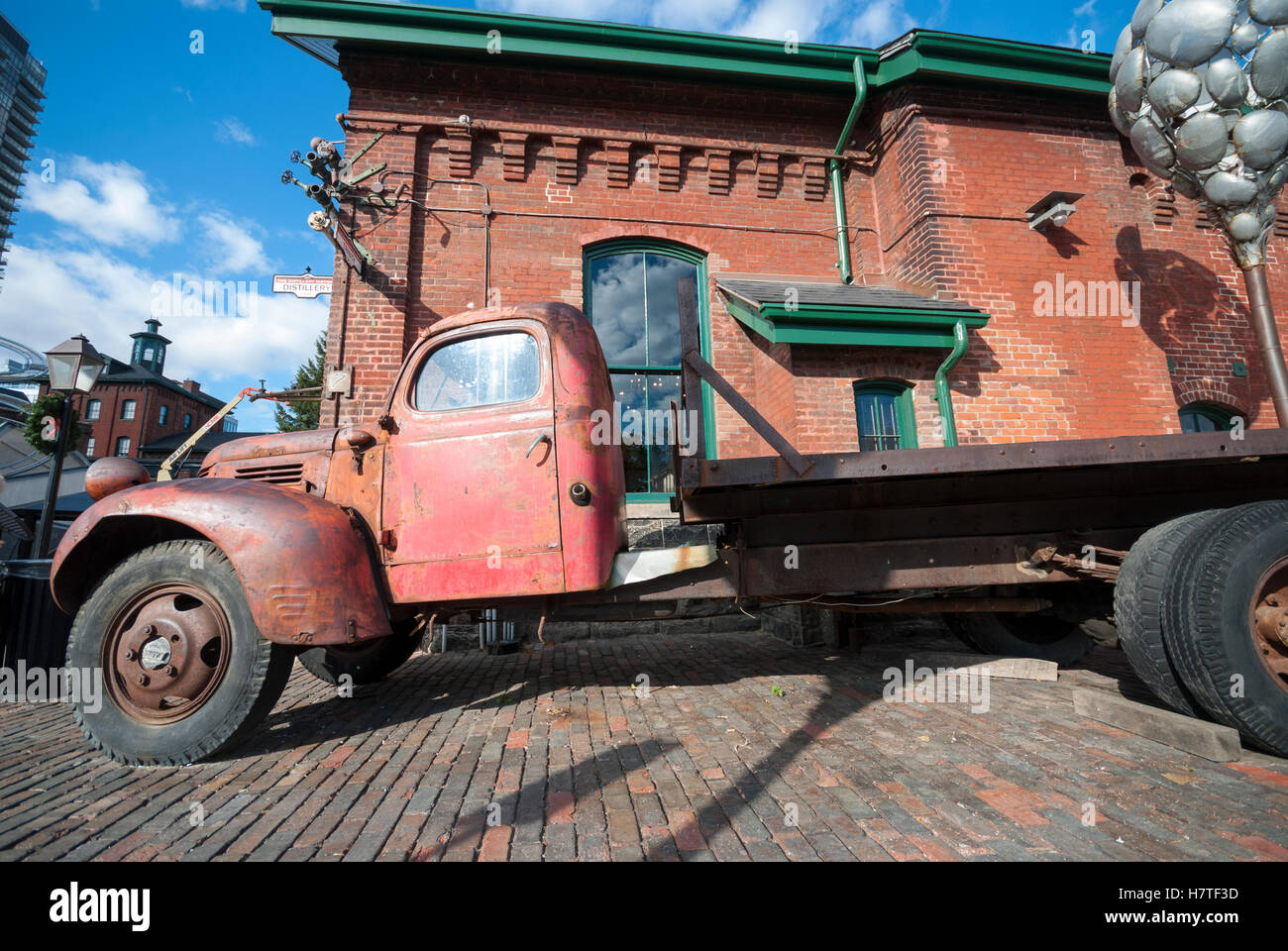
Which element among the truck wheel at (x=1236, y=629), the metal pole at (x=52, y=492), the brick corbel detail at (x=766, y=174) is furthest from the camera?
the brick corbel detail at (x=766, y=174)

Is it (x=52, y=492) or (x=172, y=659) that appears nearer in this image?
(x=172, y=659)

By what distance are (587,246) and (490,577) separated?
5155 millimetres

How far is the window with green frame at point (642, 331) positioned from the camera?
259 inches

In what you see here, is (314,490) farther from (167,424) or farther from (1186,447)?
(167,424)

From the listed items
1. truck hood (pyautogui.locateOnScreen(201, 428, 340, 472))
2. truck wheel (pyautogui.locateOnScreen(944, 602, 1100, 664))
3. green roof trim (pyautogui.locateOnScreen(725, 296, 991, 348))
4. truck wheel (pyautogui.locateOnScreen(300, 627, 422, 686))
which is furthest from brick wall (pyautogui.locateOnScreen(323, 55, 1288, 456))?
truck wheel (pyautogui.locateOnScreen(300, 627, 422, 686))

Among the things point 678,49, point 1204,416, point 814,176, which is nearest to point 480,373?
point 678,49

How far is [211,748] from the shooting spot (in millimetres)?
2596

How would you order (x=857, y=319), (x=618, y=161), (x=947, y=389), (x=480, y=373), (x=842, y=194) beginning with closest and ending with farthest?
(x=480, y=373) → (x=857, y=319) → (x=947, y=389) → (x=618, y=161) → (x=842, y=194)

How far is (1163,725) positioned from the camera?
2467 mm

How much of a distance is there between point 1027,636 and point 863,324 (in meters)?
3.27

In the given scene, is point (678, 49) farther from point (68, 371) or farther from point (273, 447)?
point (68, 371)

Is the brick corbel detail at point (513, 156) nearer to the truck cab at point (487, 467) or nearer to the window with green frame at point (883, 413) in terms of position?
the truck cab at point (487, 467)

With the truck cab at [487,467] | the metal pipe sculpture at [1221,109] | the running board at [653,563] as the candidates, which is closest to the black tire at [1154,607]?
the running board at [653,563]

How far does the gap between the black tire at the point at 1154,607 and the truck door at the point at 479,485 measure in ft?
8.69
